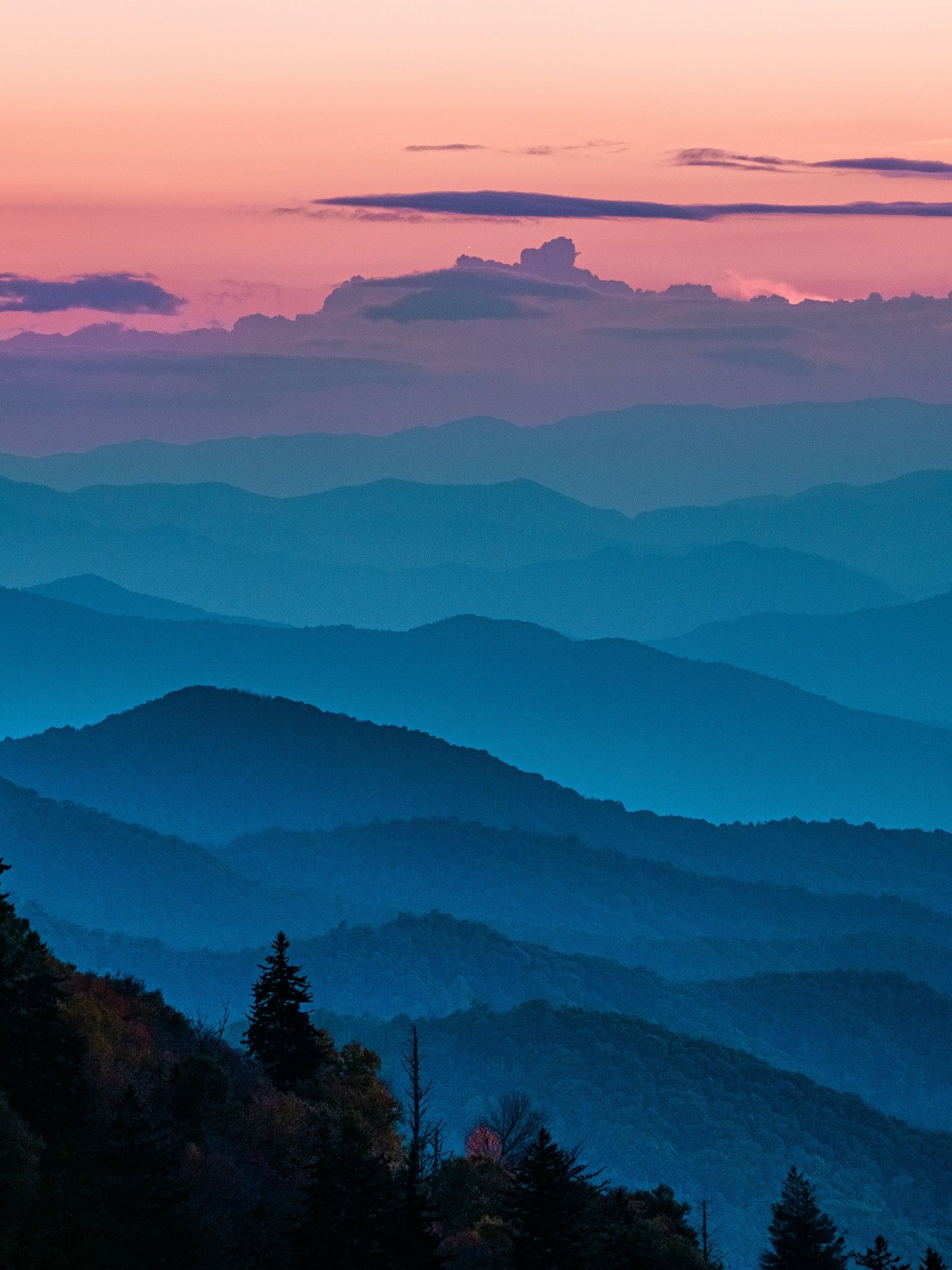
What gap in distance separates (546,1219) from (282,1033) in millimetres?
12070

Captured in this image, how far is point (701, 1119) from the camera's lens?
174 meters

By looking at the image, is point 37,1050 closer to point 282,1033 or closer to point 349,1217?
point 349,1217

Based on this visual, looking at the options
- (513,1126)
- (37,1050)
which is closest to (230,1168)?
(37,1050)

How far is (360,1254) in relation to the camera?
40531mm

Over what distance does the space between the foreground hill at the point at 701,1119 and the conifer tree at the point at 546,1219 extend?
4393 inches

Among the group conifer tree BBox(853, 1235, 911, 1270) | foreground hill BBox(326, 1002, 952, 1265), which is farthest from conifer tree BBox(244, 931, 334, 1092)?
foreground hill BBox(326, 1002, 952, 1265)

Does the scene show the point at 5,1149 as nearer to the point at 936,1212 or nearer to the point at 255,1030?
the point at 255,1030

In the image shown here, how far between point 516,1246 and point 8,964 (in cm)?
1459

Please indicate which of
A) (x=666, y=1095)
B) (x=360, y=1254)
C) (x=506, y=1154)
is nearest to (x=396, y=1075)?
(x=666, y=1095)

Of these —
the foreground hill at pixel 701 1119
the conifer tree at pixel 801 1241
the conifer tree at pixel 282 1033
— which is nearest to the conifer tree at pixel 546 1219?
the conifer tree at pixel 282 1033

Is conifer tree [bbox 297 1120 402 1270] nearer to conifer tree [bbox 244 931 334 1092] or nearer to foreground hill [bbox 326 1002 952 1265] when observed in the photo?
conifer tree [bbox 244 931 334 1092]

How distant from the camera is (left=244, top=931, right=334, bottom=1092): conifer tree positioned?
5219 centimetres

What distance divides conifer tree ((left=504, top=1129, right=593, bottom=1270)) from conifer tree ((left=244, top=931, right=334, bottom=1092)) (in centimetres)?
1006

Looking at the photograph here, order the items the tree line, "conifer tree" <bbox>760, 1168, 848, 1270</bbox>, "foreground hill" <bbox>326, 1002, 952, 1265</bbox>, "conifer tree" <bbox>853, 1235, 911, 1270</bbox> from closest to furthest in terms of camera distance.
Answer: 1. the tree line
2. "conifer tree" <bbox>853, 1235, 911, 1270</bbox>
3. "conifer tree" <bbox>760, 1168, 848, 1270</bbox>
4. "foreground hill" <bbox>326, 1002, 952, 1265</bbox>
